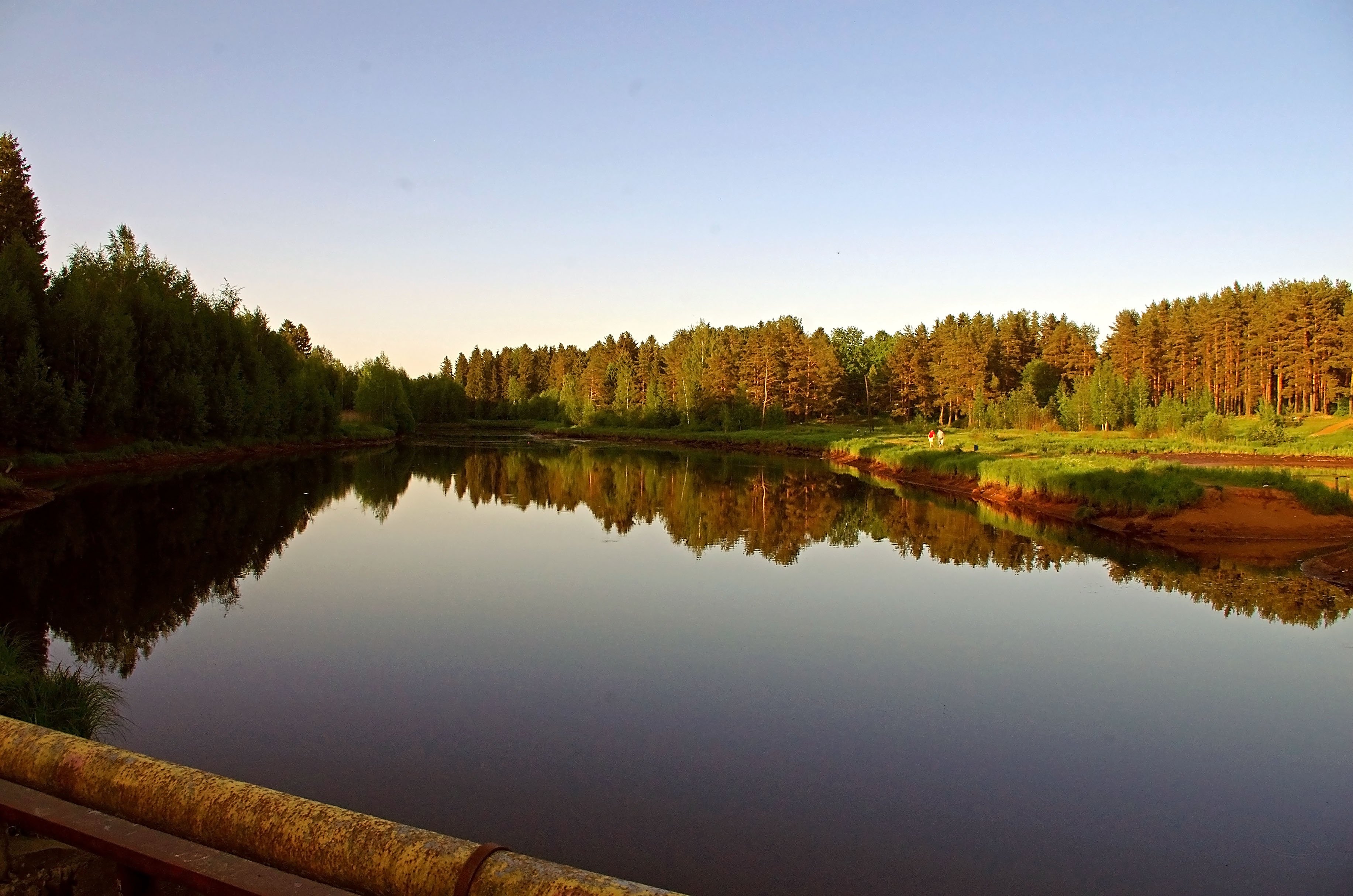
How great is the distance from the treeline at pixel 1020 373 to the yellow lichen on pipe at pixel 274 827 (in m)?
56.2

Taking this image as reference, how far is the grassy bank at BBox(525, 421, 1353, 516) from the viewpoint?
78.6 feet

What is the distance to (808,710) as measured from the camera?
30.8 feet

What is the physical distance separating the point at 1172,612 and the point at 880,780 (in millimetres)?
10092

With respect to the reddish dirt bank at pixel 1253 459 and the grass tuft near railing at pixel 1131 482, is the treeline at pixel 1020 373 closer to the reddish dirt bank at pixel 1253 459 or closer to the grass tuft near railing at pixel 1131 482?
the reddish dirt bank at pixel 1253 459

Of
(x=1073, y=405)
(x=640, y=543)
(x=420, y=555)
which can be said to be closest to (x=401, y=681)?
(x=420, y=555)

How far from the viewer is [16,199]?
50.2m

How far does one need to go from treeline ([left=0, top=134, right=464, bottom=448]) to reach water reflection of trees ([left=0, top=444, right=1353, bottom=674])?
14.3ft

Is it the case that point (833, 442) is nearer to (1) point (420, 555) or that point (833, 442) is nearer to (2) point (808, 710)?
(1) point (420, 555)

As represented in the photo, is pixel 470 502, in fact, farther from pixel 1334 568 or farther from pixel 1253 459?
pixel 1253 459

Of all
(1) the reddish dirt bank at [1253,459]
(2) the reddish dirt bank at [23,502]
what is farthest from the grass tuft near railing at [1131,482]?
(2) the reddish dirt bank at [23,502]

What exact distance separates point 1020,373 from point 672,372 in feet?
133

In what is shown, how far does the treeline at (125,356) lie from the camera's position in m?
31.8

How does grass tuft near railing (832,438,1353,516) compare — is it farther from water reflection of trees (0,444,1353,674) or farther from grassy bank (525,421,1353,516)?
water reflection of trees (0,444,1353,674)

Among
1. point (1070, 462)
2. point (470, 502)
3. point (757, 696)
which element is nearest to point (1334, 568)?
point (1070, 462)
